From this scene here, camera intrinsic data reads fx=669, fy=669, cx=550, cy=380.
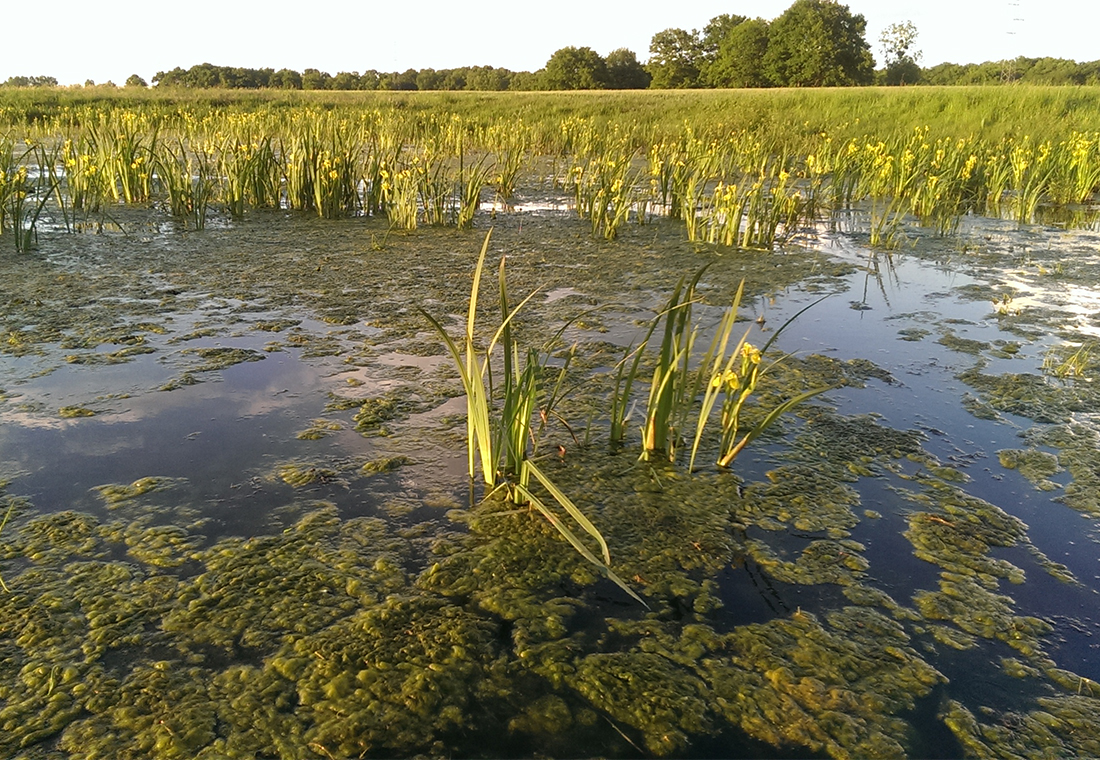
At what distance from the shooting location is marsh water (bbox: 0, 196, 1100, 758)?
1218 mm

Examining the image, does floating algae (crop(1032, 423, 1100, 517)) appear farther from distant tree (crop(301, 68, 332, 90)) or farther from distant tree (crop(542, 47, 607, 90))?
distant tree (crop(542, 47, 607, 90))

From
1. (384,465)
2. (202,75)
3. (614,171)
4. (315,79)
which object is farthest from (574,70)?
(384,465)

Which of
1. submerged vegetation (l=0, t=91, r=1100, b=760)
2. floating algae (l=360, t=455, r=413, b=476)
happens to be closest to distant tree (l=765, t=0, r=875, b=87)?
submerged vegetation (l=0, t=91, r=1100, b=760)

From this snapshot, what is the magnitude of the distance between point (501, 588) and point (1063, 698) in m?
1.13

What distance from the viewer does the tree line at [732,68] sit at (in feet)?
131

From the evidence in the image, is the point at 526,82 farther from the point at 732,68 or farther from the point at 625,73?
the point at 732,68

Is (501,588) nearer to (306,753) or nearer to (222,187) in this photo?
(306,753)

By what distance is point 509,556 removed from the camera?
5.46ft

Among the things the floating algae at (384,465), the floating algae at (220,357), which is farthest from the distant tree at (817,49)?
the floating algae at (384,465)

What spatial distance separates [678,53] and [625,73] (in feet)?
16.3

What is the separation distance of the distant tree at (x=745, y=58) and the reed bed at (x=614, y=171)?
3695cm

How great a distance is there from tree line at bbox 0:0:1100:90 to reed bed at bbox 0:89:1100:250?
29979mm

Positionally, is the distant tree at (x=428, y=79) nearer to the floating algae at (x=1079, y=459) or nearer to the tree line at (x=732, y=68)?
the tree line at (x=732, y=68)

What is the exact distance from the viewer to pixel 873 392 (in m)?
2.60
